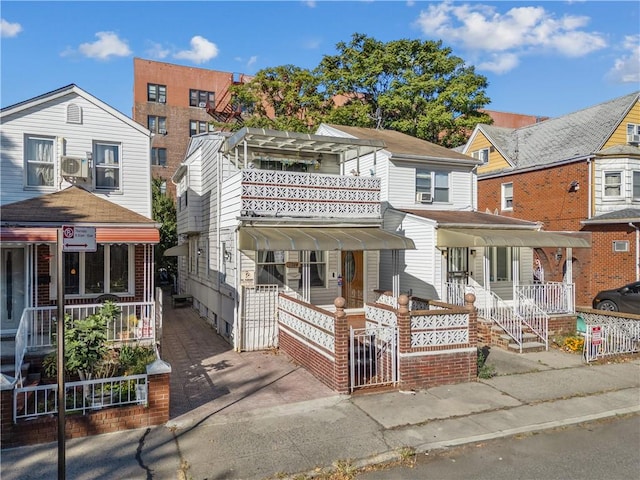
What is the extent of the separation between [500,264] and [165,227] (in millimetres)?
18713

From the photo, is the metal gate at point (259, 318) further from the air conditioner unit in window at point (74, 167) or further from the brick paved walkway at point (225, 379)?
the air conditioner unit in window at point (74, 167)

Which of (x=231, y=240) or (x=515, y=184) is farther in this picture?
(x=515, y=184)

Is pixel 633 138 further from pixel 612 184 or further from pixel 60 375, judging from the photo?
pixel 60 375

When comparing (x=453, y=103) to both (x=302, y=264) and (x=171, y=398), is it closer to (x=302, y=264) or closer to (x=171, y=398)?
(x=302, y=264)

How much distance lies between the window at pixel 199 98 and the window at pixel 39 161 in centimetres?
3228

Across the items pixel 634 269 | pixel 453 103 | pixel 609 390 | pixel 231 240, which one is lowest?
pixel 609 390

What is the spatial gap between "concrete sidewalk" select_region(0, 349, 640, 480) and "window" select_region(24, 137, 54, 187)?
7.72m

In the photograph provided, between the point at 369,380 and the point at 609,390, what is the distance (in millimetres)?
5248

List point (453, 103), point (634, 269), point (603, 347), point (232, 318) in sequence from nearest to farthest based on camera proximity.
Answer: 1. point (603, 347)
2. point (232, 318)
3. point (634, 269)
4. point (453, 103)

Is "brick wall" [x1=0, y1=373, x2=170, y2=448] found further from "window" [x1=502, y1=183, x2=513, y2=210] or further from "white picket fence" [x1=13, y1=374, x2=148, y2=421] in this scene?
"window" [x1=502, y1=183, x2=513, y2=210]

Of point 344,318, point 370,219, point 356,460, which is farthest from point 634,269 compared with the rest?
point 356,460

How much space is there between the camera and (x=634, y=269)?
1891 centimetres

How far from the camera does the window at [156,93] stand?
40.3 metres

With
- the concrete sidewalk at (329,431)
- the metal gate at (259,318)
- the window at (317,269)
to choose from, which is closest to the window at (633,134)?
the concrete sidewalk at (329,431)
